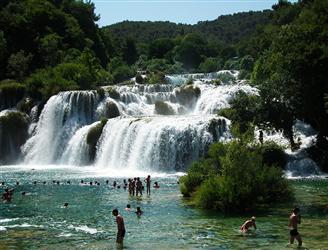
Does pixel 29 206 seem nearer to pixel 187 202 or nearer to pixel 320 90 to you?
pixel 187 202

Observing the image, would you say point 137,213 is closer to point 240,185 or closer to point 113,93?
point 240,185

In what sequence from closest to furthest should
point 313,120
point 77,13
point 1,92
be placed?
point 313,120
point 1,92
point 77,13

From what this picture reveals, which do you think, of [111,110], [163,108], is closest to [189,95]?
[163,108]

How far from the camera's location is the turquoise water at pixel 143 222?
22.1 m

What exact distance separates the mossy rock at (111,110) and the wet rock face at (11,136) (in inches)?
385

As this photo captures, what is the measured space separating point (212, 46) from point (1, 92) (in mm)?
98862

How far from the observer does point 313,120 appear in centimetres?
4853

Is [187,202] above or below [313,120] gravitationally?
below

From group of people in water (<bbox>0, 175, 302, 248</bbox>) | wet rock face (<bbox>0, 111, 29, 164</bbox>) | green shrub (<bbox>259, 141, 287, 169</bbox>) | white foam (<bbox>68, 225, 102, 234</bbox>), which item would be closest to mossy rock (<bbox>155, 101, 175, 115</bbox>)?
wet rock face (<bbox>0, 111, 29, 164</bbox>)

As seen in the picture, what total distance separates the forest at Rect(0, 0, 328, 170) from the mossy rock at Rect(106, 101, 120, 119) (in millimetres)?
8113

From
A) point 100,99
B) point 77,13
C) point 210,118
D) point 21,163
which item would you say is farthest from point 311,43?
point 77,13

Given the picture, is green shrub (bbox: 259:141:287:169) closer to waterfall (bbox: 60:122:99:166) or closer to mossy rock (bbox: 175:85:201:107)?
waterfall (bbox: 60:122:99:166)

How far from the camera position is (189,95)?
68.1 metres

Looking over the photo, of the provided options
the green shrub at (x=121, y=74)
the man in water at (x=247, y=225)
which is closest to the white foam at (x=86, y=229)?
the man in water at (x=247, y=225)
